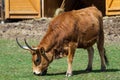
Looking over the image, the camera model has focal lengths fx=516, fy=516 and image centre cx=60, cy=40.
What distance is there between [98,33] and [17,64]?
9.48ft

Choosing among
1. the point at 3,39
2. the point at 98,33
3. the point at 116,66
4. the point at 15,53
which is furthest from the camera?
the point at 3,39

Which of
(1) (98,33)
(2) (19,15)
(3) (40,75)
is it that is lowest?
(2) (19,15)

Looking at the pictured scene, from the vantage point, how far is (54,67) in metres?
14.2

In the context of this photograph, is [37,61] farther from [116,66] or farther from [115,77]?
[116,66]

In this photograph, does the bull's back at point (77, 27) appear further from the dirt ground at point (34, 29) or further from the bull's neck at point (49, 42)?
the dirt ground at point (34, 29)

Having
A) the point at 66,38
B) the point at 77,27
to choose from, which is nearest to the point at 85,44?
the point at 77,27

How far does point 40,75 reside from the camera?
1264cm

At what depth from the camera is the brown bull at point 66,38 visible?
12516 mm

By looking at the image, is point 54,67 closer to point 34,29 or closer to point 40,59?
point 40,59

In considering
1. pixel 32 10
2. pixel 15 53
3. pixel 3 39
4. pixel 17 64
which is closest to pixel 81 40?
pixel 17 64

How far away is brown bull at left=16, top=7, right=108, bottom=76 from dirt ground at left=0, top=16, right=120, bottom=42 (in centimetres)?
676

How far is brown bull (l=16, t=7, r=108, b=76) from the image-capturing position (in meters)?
12.5

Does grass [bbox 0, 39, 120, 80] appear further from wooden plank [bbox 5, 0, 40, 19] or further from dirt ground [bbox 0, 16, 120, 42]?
wooden plank [bbox 5, 0, 40, 19]

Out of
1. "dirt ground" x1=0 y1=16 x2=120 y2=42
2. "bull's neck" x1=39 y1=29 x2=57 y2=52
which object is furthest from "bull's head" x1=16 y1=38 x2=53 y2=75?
"dirt ground" x1=0 y1=16 x2=120 y2=42
